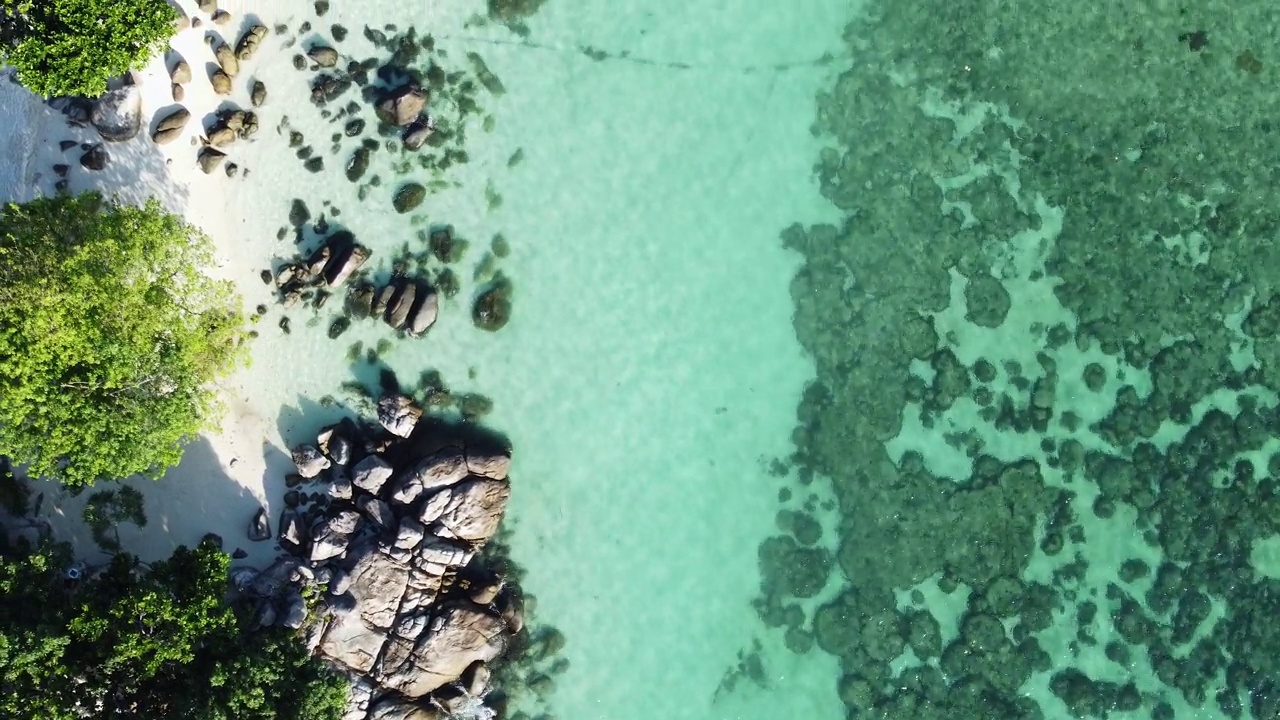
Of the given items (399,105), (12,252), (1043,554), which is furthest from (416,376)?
(1043,554)

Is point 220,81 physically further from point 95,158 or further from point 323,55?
point 95,158

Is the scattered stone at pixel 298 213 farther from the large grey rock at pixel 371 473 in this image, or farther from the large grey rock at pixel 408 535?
the large grey rock at pixel 408 535

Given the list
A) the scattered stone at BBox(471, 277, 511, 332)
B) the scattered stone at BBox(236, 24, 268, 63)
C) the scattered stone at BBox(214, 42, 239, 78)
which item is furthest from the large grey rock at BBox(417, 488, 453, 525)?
the scattered stone at BBox(236, 24, 268, 63)

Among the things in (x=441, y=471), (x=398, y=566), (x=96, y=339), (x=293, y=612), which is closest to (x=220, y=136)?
(x=96, y=339)

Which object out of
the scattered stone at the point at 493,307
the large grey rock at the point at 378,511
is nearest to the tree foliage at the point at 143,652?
the large grey rock at the point at 378,511

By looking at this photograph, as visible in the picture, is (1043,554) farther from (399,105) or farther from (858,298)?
(399,105)
